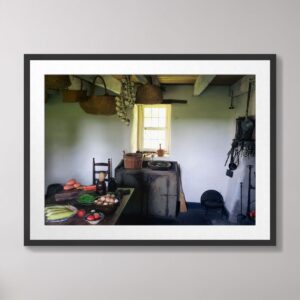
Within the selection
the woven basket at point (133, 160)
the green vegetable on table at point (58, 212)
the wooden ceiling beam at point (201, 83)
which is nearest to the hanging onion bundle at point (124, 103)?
the woven basket at point (133, 160)

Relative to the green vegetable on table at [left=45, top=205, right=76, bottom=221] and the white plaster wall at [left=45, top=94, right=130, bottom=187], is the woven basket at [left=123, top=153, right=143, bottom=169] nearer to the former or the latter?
the white plaster wall at [left=45, top=94, right=130, bottom=187]

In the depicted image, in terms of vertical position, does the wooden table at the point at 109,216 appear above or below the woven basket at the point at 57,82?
below

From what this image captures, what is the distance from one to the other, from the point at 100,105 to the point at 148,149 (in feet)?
0.99

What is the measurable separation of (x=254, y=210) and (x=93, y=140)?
2.68ft

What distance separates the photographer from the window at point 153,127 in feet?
4.22

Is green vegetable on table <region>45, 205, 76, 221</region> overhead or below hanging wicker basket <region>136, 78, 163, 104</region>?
below

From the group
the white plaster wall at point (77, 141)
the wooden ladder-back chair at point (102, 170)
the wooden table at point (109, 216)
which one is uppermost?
the white plaster wall at point (77, 141)

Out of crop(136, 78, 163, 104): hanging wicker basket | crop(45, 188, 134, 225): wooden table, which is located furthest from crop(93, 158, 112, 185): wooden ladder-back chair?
crop(136, 78, 163, 104): hanging wicker basket

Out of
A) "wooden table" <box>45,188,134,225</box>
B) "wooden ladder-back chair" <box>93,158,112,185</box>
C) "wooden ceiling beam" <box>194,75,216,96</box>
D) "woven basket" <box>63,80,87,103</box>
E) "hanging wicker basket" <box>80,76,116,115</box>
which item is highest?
"wooden ceiling beam" <box>194,75,216,96</box>

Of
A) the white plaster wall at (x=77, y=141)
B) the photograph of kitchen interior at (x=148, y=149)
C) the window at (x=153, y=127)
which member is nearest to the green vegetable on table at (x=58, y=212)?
the photograph of kitchen interior at (x=148, y=149)

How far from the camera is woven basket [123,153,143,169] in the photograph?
4.25ft

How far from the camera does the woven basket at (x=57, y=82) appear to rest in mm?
1273
